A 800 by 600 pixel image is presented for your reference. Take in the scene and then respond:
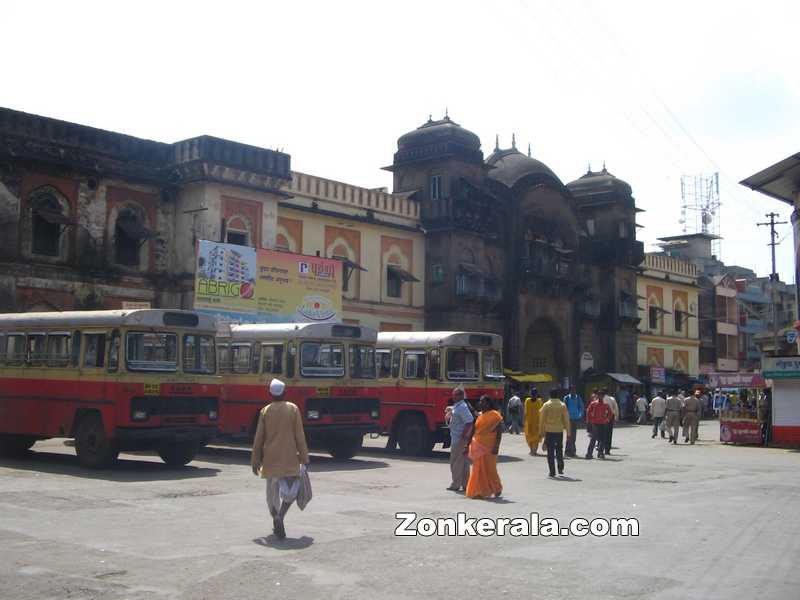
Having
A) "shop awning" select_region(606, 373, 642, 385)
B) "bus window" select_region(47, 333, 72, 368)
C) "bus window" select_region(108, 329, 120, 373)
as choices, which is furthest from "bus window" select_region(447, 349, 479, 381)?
"shop awning" select_region(606, 373, 642, 385)

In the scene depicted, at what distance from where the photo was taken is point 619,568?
8.34 metres

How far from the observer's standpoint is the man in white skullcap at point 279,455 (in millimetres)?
9562

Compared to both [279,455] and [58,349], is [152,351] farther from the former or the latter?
[279,455]

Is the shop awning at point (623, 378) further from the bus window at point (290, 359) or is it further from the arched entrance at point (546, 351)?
the bus window at point (290, 359)

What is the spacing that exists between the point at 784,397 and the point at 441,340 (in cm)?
1240

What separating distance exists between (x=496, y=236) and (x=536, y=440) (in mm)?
19316

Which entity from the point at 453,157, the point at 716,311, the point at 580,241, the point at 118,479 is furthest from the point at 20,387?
the point at 716,311

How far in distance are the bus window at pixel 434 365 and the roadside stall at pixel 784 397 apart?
1156cm

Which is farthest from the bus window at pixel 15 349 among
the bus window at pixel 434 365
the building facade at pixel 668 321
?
the building facade at pixel 668 321

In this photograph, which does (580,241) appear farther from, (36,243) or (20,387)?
(20,387)

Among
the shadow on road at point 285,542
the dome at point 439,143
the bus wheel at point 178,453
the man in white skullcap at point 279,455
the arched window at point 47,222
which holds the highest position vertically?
the dome at point 439,143

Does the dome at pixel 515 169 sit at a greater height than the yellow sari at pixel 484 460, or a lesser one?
greater

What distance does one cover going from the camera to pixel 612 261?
50.2m

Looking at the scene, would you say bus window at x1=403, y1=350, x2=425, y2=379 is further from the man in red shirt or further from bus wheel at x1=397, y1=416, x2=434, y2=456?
the man in red shirt
